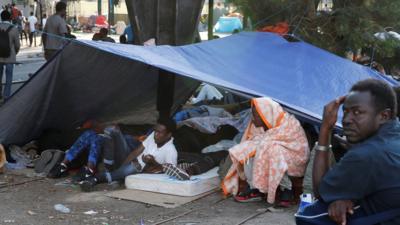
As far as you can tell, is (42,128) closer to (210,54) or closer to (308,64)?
(210,54)

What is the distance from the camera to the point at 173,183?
568 centimetres

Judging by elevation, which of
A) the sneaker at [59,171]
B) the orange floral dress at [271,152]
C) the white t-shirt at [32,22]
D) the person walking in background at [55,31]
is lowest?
the white t-shirt at [32,22]

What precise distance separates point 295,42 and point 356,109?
17.9 ft

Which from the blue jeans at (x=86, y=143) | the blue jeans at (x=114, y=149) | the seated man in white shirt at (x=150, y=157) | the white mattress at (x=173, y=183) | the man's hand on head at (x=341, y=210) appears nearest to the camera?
the man's hand on head at (x=341, y=210)

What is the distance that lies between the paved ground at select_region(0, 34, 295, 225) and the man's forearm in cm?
273

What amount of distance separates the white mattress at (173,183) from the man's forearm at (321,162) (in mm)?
3412

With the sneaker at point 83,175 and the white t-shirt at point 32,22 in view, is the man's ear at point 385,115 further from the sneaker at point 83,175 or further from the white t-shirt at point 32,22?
the white t-shirt at point 32,22

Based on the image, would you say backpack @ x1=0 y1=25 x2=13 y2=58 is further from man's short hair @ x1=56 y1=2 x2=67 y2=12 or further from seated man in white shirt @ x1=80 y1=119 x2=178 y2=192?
seated man in white shirt @ x1=80 y1=119 x2=178 y2=192

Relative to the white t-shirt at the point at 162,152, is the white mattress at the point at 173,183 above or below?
below

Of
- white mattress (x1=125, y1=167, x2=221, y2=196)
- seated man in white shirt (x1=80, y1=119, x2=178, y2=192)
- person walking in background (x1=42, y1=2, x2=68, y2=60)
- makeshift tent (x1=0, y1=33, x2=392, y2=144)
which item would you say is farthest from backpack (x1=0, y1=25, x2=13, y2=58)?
white mattress (x1=125, y1=167, x2=221, y2=196)

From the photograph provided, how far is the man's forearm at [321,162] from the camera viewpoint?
7.37 feet

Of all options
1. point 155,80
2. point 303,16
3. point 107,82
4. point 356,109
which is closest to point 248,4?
point 303,16

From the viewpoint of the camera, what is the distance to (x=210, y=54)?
6926 millimetres

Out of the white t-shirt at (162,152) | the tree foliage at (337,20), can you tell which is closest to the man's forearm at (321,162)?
the white t-shirt at (162,152)
